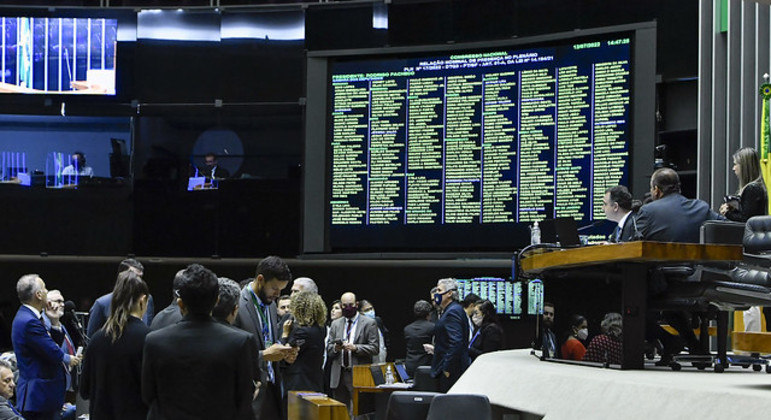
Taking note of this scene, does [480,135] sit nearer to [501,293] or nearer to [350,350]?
[501,293]

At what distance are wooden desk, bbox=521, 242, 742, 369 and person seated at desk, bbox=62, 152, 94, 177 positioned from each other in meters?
7.80

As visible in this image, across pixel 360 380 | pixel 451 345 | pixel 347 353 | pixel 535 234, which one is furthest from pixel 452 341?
pixel 535 234

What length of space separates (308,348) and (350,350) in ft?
11.0

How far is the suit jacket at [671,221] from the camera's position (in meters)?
5.30

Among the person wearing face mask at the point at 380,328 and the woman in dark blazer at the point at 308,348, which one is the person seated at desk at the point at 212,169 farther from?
the woman in dark blazer at the point at 308,348

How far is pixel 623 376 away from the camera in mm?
4348

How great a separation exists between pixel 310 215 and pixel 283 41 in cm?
194

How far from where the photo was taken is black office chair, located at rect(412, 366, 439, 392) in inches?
339

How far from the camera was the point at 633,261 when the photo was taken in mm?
4977

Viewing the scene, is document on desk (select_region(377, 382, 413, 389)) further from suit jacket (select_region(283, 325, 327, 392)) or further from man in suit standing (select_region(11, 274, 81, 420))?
man in suit standing (select_region(11, 274, 81, 420))

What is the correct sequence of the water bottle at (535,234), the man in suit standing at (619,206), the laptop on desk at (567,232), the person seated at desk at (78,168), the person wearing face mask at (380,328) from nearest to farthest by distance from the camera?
the laptop on desk at (567,232), the man in suit standing at (619,206), the water bottle at (535,234), the person wearing face mask at (380,328), the person seated at desk at (78,168)

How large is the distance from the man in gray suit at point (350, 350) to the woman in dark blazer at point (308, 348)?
127 inches

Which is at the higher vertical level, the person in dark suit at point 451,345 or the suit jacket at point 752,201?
the suit jacket at point 752,201

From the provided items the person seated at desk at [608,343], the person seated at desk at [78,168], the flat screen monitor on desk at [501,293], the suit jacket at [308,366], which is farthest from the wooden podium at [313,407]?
the person seated at desk at [78,168]
